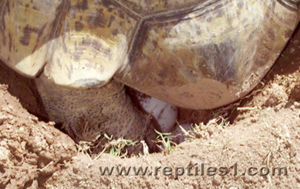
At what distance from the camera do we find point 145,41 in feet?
5.07

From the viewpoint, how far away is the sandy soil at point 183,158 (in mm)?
1486

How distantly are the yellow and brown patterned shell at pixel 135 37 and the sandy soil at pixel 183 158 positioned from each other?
24 centimetres

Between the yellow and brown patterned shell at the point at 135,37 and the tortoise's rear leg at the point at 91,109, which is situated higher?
the yellow and brown patterned shell at the point at 135,37

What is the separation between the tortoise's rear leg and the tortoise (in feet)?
0.13

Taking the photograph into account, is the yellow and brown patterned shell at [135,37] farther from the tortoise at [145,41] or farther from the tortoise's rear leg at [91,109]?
the tortoise's rear leg at [91,109]

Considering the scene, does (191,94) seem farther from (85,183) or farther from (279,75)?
(85,183)

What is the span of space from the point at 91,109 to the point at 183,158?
503mm

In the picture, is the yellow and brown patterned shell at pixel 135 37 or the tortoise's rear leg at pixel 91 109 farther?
the tortoise's rear leg at pixel 91 109

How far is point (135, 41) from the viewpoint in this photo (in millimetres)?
1546

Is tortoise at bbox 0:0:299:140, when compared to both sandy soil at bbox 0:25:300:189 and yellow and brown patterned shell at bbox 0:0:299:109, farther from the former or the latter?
sandy soil at bbox 0:25:300:189

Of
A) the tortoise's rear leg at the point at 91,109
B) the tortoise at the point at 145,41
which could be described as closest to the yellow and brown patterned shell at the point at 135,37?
the tortoise at the point at 145,41

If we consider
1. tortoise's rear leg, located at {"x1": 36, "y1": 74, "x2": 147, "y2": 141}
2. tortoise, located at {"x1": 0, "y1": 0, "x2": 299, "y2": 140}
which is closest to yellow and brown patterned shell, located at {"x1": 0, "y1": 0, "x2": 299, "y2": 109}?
tortoise, located at {"x1": 0, "y1": 0, "x2": 299, "y2": 140}

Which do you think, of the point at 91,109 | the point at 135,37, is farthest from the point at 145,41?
the point at 91,109

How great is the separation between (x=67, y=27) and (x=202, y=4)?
0.54m
